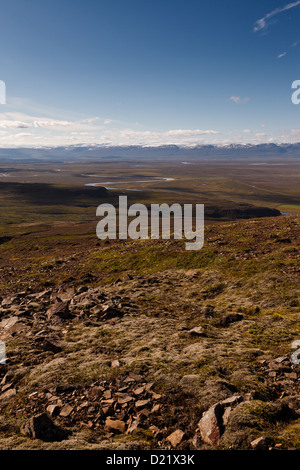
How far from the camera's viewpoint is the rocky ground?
10.8m

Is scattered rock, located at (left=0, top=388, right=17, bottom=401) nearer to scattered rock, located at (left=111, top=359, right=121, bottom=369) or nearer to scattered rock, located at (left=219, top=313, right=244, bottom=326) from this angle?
scattered rock, located at (left=111, top=359, right=121, bottom=369)

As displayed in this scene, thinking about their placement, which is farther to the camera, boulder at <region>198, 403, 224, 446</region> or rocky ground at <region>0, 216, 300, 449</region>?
rocky ground at <region>0, 216, 300, 449</region>

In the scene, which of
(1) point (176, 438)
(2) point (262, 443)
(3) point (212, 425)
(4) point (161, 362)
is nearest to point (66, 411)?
(1) point (176, 438)

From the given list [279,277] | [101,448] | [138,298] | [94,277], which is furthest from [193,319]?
[94,277]

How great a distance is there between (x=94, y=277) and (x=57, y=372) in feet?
79.0

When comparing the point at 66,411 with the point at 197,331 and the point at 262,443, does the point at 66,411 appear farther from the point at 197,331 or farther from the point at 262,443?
the point at 197,331

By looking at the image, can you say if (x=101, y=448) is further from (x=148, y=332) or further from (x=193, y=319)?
(x=193, y=319)

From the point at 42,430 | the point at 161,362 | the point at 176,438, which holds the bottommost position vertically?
the point at 42,430

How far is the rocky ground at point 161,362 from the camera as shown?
10750 mm

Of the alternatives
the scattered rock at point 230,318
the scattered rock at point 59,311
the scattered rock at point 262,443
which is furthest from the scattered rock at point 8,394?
the scattered rock at point 230,318

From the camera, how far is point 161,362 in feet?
50.1

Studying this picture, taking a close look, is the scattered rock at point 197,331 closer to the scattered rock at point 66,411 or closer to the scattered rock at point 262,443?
the scattered rock at point 262,443

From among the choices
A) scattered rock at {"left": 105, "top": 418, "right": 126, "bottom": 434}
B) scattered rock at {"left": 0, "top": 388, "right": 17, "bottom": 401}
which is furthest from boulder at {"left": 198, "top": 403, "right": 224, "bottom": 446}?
scattered rock at {"left": 0, "top": 388, "right": 17, "bottom": 401}
